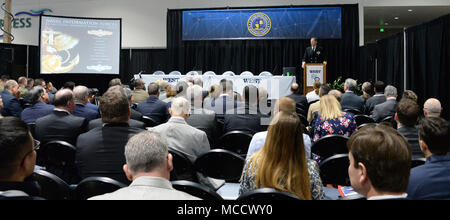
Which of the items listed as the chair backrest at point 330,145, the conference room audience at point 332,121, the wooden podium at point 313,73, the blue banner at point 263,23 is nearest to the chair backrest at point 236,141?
the chair backrest at point 330,145

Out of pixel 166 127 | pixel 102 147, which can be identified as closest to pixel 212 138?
pixel 166 127

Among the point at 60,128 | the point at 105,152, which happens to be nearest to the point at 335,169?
the point at 105,152

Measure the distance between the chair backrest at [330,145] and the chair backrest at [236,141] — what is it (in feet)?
2.08

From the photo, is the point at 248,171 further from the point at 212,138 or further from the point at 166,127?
the point at 212,138

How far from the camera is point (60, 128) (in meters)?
3.47

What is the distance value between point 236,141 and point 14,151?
229 cm

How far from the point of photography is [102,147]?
2449 mm

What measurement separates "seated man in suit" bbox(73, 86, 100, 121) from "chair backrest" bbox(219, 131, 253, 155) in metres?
1.77

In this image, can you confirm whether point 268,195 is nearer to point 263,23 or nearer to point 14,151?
point 14,151

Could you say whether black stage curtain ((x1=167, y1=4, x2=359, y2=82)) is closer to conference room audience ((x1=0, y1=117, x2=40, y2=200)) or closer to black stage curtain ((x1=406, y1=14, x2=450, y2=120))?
black stage curtain ((x1=406, y1=14, x2=450, y2=120))

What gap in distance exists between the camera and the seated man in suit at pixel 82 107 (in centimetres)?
440

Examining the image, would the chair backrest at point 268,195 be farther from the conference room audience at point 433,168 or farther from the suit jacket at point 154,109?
the suit jacket at point 154,109

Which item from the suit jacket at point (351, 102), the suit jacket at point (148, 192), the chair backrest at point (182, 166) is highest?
the suit jacket at point (351, 102)

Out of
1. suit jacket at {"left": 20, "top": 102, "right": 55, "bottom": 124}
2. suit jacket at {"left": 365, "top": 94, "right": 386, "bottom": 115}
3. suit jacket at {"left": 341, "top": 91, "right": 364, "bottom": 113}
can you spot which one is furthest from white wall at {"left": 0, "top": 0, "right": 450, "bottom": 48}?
suit jacket at {"left": 20, "top": 102, "right": 55, "bottom": 124}
